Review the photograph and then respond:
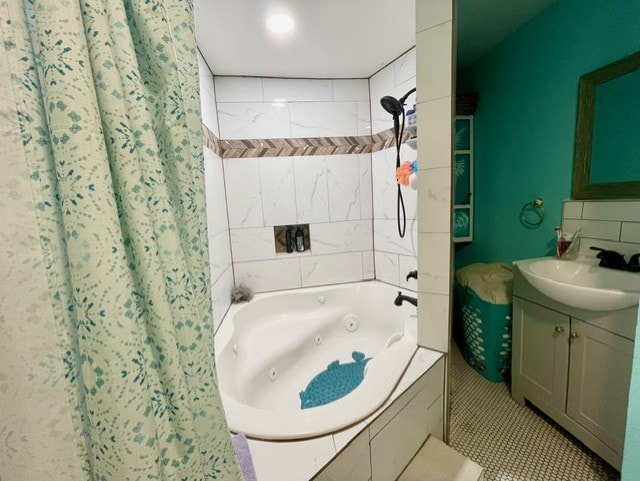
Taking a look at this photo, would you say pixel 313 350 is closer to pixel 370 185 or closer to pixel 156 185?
pixel 370 185

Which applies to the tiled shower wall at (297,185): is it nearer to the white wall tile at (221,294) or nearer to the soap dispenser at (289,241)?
the soap dispenser at (289,241)

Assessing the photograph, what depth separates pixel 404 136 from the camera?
1.79m

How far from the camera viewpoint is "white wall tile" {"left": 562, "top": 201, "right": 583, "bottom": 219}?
4.69 ft

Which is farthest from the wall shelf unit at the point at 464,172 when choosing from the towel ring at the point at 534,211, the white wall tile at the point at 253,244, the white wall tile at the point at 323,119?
the white wall tile at the point at 253,244

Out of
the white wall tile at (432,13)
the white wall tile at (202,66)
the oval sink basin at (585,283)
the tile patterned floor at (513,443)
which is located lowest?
the tile patterned floor at (513,443)

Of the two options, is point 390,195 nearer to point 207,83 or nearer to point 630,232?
point 630,232

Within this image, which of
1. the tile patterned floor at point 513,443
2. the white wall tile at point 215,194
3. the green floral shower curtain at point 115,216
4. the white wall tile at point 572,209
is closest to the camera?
the green floral shower curtain at point 115,216

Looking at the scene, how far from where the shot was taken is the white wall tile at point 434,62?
0.93m

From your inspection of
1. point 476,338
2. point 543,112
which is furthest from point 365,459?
point 543,112

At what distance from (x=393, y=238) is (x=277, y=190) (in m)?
1.07

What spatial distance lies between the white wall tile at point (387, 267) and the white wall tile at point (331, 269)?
0.17m

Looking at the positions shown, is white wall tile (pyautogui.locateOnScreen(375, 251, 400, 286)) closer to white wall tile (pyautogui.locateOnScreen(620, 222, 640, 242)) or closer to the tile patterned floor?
the tile patterned floor

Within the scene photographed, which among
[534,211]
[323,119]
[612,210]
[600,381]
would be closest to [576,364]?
[600,381]

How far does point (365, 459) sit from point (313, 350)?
1119mm
